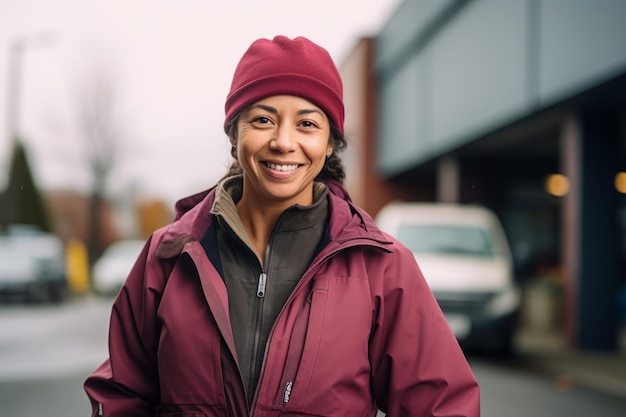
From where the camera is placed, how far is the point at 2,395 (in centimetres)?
792

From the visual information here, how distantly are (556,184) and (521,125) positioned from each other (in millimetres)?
8092

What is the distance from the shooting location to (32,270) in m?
20.0

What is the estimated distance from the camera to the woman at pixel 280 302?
2029 mm

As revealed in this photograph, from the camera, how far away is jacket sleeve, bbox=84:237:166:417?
87.7 inches

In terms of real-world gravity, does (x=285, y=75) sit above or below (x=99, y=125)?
below

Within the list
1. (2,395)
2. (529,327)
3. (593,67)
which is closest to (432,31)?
(529,327)

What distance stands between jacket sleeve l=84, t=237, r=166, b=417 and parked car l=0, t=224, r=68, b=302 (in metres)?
18.5

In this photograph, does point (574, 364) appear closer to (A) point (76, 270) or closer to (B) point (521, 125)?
(B) point (521, 125)

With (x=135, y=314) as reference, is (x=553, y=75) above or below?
above

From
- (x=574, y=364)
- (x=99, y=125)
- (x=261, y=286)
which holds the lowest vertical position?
(x=574, y=364)

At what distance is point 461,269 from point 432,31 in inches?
365

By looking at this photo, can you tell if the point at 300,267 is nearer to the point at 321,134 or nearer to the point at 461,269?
the point at 321,134

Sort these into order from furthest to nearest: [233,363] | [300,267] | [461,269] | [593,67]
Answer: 1. [461,269]
2. [593,67]
3. [300,267]
4. [233,363]

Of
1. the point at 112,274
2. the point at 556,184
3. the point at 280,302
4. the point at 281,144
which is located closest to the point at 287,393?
the point at 280,302
